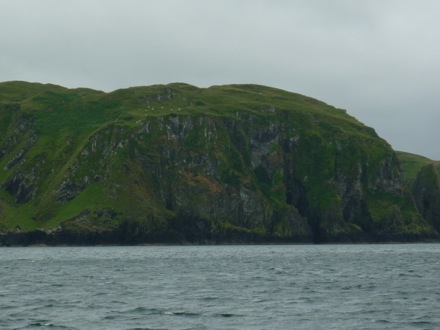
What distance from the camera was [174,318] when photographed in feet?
185

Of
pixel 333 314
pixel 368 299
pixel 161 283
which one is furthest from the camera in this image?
pixel 161 283

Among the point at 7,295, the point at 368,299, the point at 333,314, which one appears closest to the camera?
the point at 333,314

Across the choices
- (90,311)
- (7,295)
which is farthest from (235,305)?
(7,295)

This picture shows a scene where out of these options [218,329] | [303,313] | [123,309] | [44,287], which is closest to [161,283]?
[44,287]

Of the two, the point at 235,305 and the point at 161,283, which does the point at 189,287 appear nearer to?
the point at 161,283

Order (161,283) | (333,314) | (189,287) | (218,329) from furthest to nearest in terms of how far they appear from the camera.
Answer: (161,283) < (189,287) < (333,314) < (218,329)

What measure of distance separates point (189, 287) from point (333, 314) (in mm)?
25253

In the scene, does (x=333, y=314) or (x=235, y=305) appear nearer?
(x=333, y=314)

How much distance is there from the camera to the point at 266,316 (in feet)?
188

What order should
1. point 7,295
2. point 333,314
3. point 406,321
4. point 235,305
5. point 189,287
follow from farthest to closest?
point 189,287
point 7,295
point 235,305
point 333,314
point 406,321

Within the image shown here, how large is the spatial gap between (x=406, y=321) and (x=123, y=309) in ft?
71.0

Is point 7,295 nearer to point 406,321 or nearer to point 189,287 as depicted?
point 189,287

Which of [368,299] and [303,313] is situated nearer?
[303,313]

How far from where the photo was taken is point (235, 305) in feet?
210
